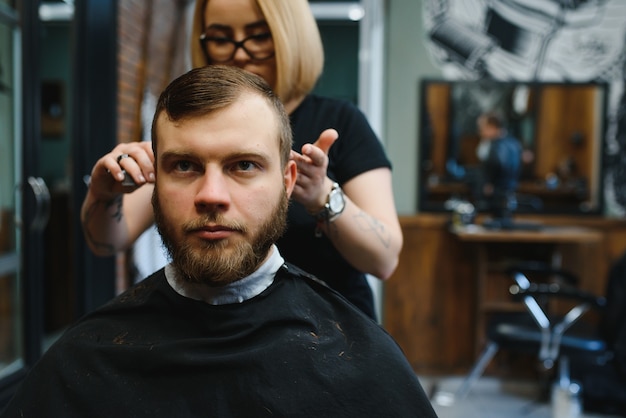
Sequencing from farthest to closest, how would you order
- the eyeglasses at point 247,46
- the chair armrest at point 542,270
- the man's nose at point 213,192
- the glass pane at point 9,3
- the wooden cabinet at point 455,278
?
the wooden cabinet at point 455,278 < the chair armrest at point 542,270 < the glass pane at point 9,3 < the eyeglasses at point 247,46 < the man's nose at point 213,192

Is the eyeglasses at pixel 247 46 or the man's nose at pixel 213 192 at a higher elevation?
the eyeglasses at pixel 247 46

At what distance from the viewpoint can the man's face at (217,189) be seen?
0.81 metres

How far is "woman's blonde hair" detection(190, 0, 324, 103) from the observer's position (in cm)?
98

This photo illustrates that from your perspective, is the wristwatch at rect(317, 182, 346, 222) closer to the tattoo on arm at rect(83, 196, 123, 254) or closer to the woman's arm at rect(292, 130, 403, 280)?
the woman's arm at rect(292, 130, 403, 280)

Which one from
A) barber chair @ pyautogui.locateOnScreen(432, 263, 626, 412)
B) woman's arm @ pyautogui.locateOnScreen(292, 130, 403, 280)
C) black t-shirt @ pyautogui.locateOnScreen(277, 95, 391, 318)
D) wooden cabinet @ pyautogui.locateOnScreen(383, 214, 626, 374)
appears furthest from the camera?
wooden cabinet @ pyautogui.locateOnScreen(383, 214, 626, 374)

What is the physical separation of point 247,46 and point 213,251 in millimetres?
373

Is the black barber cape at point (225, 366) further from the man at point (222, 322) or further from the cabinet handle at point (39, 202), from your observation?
the cabinet handle at point (39, 202)

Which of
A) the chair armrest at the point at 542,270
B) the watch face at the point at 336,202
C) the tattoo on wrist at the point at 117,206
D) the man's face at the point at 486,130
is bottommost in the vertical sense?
the chair armrest at the point at 542,270

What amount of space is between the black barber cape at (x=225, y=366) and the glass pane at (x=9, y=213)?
1.59m

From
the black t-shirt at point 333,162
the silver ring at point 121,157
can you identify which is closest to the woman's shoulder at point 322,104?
the black t-shirt at point 333,162

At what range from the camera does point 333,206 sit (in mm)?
973

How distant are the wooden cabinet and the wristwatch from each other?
263cm

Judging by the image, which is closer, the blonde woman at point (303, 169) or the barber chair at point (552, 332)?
the blonde woman at point (303, 169)

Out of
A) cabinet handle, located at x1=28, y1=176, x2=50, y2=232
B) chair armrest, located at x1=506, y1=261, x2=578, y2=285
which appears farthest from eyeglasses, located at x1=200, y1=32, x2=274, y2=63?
chair armrest, located at x1=506, y1=261, x2=578, y2=285
